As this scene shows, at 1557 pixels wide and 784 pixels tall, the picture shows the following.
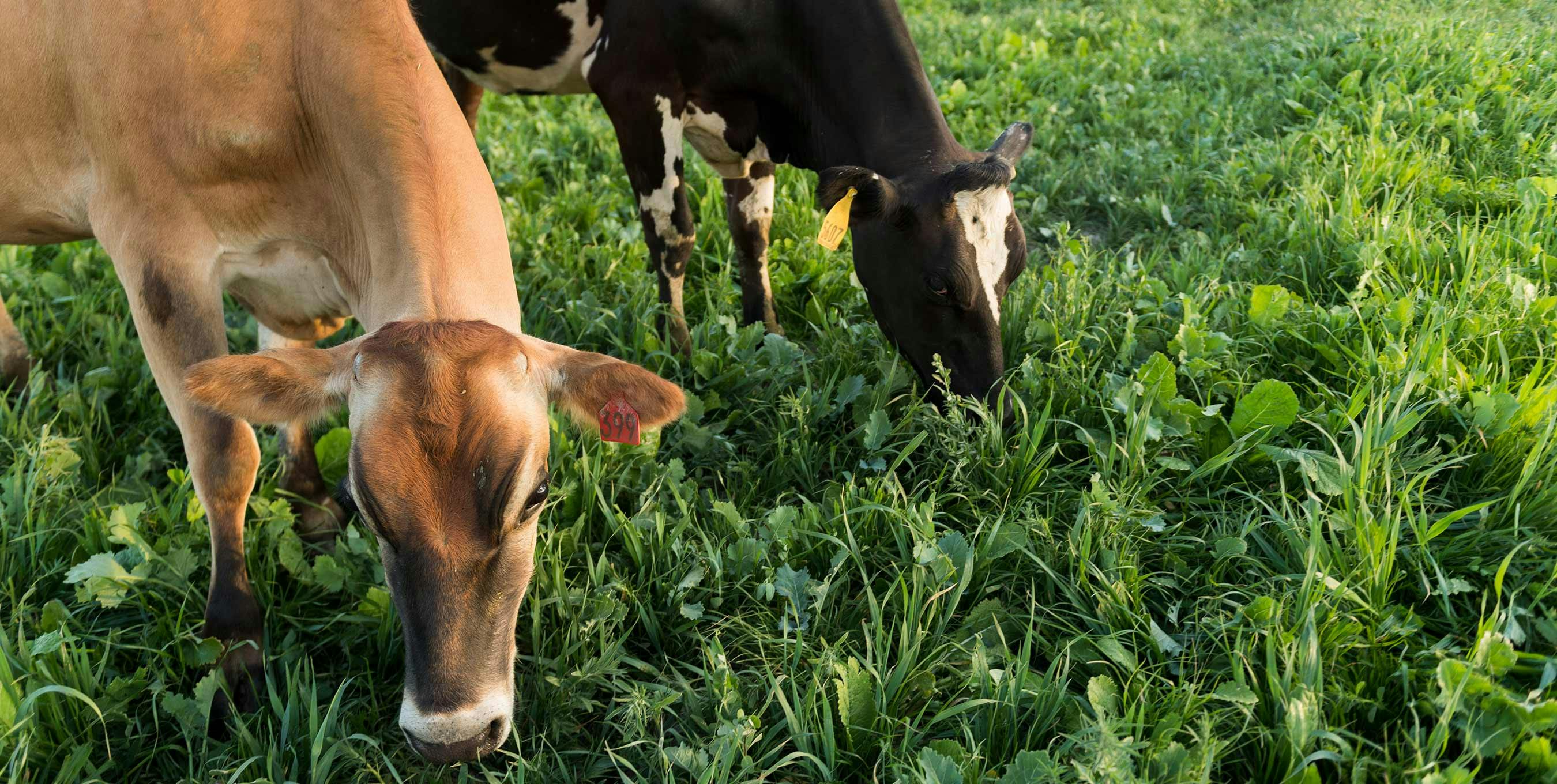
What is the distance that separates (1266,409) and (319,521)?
2930mm

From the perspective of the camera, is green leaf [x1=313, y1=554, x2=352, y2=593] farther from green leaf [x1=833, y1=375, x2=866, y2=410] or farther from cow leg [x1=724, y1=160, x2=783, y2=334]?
cow leg [x1=724, y1=160, x2=783, y2=334]

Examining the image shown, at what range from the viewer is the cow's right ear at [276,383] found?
7.16ft

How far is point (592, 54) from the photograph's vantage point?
4.16m

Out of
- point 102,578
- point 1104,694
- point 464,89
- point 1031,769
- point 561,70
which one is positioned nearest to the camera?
point 1031,769

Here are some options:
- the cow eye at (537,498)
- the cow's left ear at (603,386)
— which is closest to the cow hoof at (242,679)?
the cow eye at (537,498)

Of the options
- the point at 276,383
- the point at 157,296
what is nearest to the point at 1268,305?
the point at 276,383

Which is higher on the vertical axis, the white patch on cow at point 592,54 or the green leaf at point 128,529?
the white patch on cow at point 592,54

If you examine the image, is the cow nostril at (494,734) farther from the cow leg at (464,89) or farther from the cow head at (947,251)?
the cow leg at (464,89)

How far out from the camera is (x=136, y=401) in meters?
3.59

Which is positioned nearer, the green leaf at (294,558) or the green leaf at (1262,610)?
the green leaf at (1262,610)

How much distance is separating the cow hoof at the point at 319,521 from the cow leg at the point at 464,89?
2230 mm

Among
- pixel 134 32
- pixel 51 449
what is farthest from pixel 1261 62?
pixel 51 449

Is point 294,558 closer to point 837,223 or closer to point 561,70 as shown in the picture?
point 837,223

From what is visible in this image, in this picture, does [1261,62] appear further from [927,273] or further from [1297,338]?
[927,273]
